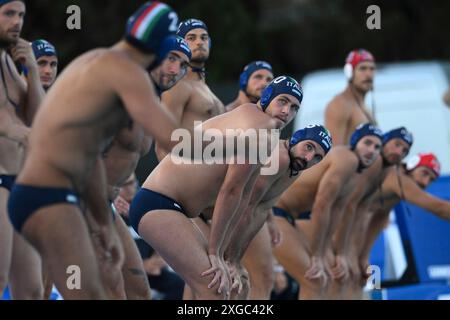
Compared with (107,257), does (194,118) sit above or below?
above

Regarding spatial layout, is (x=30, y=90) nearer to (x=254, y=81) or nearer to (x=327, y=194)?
(x=254, y=81)

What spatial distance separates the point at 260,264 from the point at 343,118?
8.22 feet

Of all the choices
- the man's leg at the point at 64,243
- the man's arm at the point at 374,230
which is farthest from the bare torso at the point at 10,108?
the man's arm at the point at 374,230

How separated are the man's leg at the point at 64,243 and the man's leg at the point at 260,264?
3.63 meters

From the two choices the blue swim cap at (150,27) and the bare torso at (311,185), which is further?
the bare torso at (311,185)

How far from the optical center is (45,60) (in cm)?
848

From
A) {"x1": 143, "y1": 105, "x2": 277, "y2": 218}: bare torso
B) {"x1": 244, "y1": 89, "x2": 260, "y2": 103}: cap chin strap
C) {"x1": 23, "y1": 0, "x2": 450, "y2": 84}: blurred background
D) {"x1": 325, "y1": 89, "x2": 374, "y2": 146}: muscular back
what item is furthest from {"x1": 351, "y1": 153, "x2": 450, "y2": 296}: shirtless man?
{"x1": 23, "y1": 0, "x2": 450, "y2": 84}: blurred background

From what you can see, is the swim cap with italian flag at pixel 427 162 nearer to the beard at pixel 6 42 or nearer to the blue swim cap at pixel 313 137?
the blue swim cap at pixel 313 137

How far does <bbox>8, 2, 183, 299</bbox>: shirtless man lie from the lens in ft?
17.7

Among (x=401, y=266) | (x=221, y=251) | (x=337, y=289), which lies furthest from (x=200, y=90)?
(x=401, y=266)

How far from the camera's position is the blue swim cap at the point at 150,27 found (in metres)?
5.49

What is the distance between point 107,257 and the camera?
5.86 metres

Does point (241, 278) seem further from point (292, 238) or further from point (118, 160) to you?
point (292, 238)

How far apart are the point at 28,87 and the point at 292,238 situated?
12.6ft
